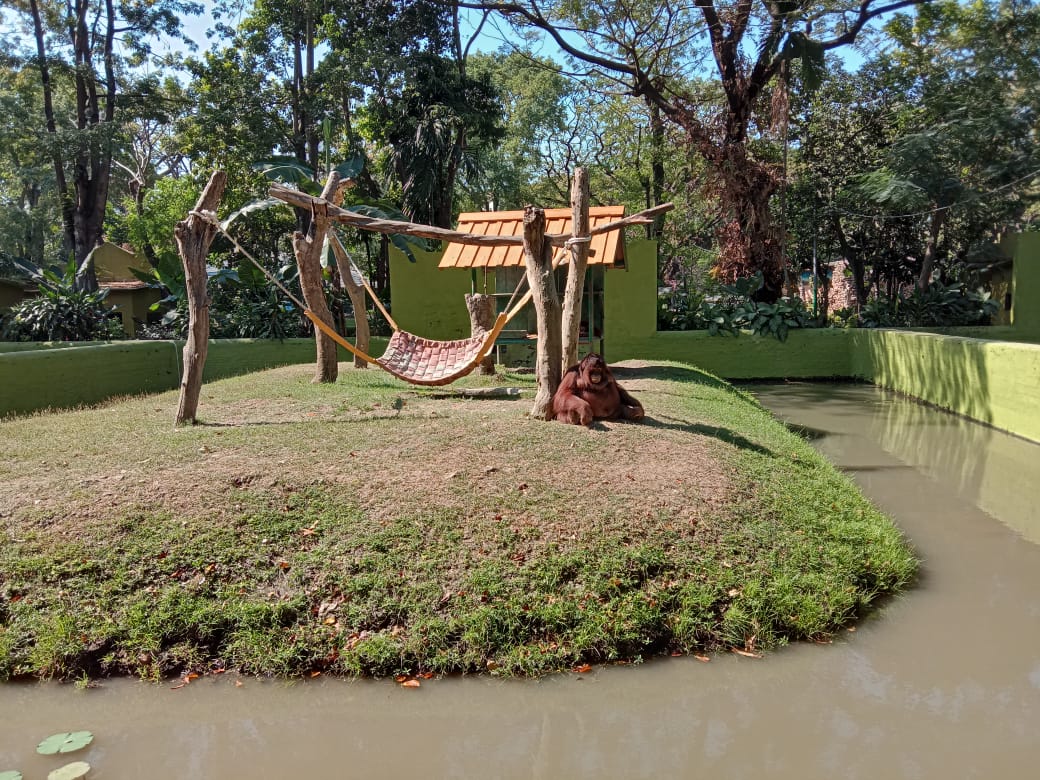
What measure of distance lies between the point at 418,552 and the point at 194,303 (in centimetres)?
413

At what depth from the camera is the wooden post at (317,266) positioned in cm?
873

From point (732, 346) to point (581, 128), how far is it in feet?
39.5

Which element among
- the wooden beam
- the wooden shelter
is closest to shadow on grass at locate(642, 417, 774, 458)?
the wooden beam

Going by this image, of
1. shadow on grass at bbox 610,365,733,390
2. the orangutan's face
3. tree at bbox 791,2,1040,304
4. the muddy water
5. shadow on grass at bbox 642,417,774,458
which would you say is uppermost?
tree at bbox 791,2,1040,304

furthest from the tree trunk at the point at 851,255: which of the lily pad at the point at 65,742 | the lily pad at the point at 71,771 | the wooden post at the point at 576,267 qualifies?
the lily pad at the point at 71,771

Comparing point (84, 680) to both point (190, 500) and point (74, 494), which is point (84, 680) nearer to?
point (190, 500)

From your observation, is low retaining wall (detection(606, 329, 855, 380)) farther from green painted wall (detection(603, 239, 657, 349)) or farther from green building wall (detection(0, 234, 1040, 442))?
green painted wall (detection(603, 239, 657, 349))

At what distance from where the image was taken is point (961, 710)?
3.50m

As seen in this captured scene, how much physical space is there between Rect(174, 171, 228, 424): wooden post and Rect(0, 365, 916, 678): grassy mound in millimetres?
783

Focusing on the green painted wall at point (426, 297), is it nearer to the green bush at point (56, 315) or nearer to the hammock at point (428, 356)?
the hammock at point (428, 356)

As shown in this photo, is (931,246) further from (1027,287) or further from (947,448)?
(947,448)

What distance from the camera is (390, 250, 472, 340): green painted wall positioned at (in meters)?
14.6

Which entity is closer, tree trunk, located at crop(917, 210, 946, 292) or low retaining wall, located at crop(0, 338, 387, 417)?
low retaining wall, located at crop(0, 338, 387, 417)

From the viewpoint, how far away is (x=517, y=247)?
469 inches
